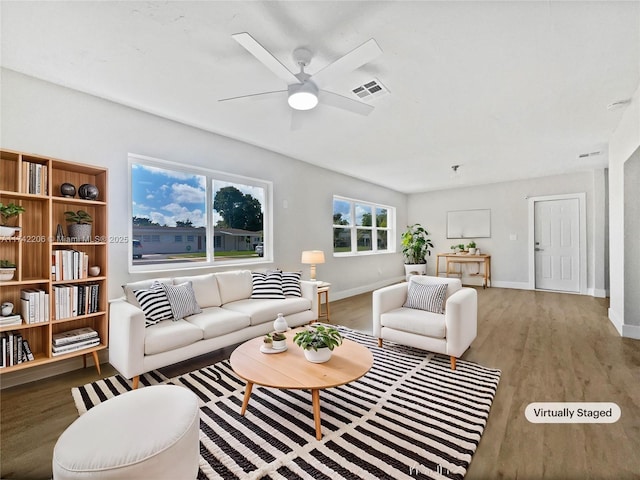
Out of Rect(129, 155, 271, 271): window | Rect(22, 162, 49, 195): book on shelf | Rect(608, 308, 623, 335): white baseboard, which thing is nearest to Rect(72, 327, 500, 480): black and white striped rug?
Rect(129, 155, 271, 271): window

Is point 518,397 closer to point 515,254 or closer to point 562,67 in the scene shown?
point 562,67

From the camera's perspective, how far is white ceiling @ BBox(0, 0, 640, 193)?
177 centimetres

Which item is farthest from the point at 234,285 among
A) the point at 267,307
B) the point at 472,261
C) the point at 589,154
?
the point at 472,261

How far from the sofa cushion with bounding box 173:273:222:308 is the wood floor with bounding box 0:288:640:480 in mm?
550

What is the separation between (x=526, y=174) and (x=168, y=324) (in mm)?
7055

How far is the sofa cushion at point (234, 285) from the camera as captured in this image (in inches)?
133

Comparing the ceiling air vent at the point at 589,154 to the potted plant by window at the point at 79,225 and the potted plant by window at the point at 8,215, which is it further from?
the potted plant by window at the point at 8,215

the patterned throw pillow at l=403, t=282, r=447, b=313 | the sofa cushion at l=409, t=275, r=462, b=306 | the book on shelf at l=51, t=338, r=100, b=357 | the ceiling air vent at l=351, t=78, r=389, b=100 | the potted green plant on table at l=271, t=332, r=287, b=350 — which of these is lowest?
the book on shelf at l=51, t=338, r=100, b=357

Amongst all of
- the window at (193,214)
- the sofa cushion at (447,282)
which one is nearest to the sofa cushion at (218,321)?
the window at (193,214)

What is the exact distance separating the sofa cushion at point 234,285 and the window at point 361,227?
2.46m

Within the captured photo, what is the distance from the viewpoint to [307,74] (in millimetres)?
2203

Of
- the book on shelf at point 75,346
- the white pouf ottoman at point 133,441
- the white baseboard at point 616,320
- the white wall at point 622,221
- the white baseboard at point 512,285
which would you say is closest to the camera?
the white pouf ottoman at point 133,441

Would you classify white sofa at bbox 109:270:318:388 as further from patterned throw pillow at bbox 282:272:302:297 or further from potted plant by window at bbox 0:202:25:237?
potted plant by window at bbox 0:202:25:237

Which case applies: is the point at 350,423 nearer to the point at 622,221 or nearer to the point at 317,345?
the point at 317,345
